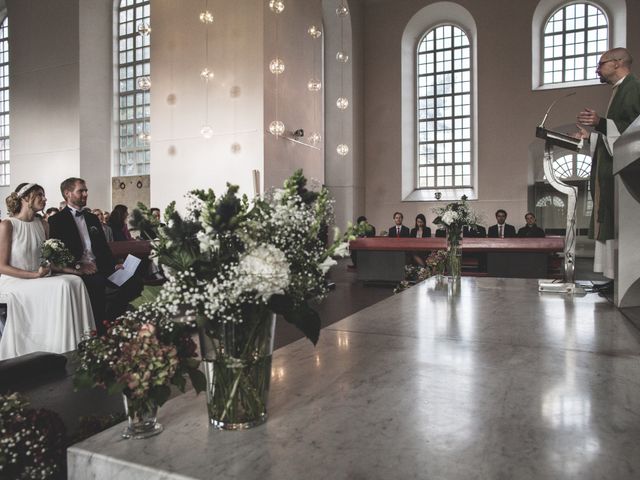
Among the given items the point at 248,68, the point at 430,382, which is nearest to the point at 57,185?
the point at 248,68

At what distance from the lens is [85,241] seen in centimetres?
472

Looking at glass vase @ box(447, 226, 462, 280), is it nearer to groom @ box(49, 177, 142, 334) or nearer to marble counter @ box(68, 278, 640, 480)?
marble counter @ box(68, 278, 640, 480)

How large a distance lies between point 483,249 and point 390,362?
686 cm

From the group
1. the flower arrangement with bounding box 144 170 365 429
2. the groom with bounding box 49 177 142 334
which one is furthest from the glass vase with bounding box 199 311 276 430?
the groom with bounding box 49 177 142 334

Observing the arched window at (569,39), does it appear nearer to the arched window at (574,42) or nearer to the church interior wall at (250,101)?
the arched window at (574,42)

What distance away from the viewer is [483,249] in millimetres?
7938

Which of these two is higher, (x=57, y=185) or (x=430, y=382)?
(x=57, y=185)

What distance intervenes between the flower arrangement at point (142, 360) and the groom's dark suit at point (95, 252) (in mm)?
3608

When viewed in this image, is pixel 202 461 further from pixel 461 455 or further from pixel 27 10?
pixel 27 10

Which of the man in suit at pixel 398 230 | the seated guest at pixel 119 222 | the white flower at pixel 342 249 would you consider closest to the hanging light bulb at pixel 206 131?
the seated guest at pixel 119 222

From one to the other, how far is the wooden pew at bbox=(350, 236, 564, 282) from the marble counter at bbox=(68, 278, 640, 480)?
20.6 feet

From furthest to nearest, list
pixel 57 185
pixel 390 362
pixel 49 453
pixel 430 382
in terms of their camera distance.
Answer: pixel 57 185, pixel 390 362, pixel 430 382, pixel 49 453

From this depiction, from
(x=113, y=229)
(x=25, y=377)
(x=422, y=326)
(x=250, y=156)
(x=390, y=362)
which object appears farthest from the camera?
(x=250, y=156)

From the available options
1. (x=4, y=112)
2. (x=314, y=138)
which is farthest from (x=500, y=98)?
(x=4, y=112)
